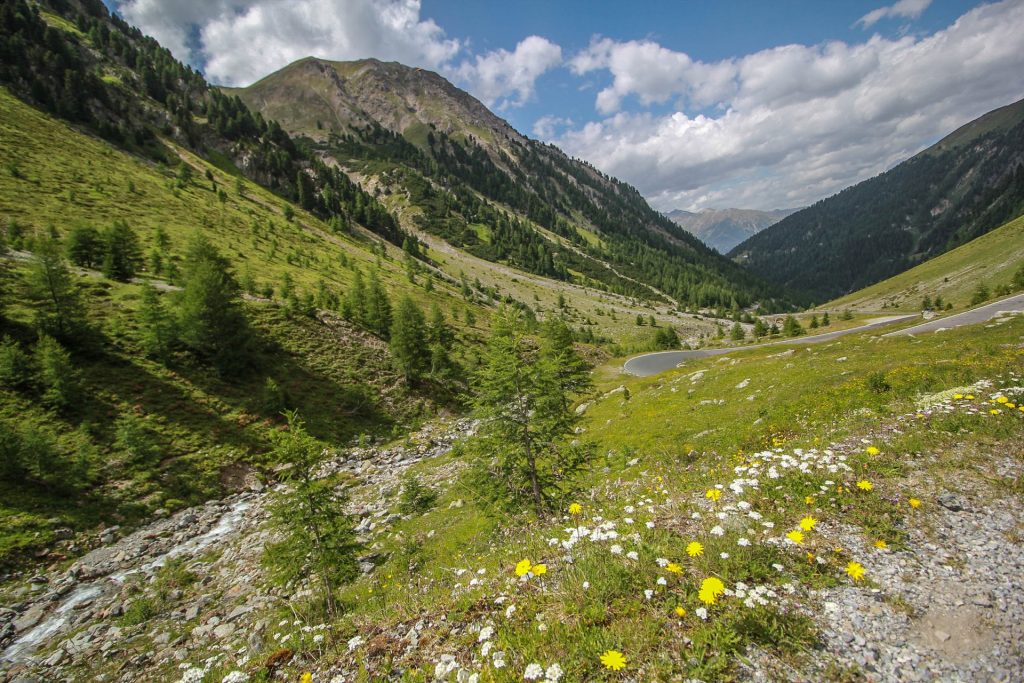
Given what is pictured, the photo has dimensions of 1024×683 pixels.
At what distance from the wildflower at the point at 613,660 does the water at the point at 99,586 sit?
19.5m

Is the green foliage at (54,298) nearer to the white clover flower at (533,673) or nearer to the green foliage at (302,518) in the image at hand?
the green foliage at (302,518)

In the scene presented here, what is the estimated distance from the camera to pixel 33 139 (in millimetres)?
70188

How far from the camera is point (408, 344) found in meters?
41.2

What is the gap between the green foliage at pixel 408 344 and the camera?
4088 centimetres

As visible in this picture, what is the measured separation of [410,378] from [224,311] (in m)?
17.7

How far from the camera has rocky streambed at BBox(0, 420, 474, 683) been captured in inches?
472

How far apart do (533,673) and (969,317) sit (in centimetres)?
5368

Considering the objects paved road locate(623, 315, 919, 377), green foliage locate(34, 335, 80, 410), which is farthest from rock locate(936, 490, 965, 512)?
paved road locate(623, 315, 919, 377)

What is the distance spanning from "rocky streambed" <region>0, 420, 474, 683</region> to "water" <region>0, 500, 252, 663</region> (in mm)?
38

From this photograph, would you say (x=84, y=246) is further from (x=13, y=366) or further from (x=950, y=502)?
(x=950, y=502)

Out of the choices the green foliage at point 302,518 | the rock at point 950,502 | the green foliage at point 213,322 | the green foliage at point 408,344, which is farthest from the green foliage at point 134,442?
the rock at point 950,502

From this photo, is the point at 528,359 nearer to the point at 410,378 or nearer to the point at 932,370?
the point at 932,370

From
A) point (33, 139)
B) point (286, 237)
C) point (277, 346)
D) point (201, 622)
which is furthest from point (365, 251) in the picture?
point (201, 622)

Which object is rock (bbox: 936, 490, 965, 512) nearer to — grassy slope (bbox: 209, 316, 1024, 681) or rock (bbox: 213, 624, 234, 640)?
grassy slope (bbox: 209, 316, 1024, 681)
